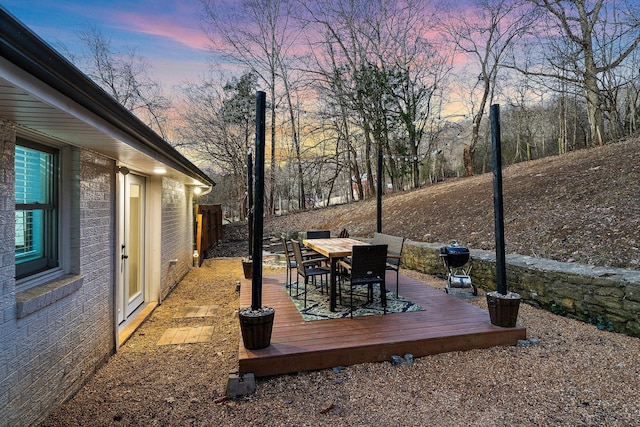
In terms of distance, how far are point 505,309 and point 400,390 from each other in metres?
1.46

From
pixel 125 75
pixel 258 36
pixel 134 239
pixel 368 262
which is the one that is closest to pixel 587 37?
pixel 368 262

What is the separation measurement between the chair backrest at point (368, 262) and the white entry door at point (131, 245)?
109 inches

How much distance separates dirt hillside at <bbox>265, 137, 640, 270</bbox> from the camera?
4.76m

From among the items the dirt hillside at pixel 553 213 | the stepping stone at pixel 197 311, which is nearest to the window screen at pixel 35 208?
the stepping stone at pixel 197 311

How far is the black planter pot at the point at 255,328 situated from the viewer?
9.18 feet

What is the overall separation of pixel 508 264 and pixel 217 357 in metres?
3.93

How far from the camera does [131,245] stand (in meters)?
4.77

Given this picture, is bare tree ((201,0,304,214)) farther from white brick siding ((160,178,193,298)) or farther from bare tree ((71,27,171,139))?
white brick siding ((160,178,193,298))

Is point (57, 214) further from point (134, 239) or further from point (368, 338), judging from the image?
point (368, 338)

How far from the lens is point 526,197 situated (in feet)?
24.1

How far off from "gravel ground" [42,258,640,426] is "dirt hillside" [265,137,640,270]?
71.1 inches

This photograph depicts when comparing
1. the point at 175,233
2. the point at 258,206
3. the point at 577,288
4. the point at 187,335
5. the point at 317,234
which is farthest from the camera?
the point at 175,233

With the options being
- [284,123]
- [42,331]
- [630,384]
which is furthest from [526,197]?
[284,123]

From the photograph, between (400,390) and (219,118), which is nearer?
(400,390)
